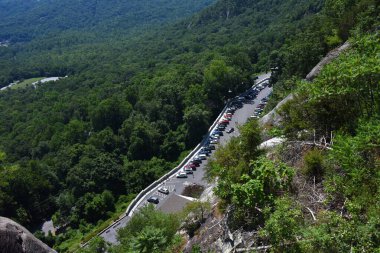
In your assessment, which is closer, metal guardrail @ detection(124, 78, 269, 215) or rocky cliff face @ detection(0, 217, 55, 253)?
rocky cliff face @ detection(0, 217, 55, 253)

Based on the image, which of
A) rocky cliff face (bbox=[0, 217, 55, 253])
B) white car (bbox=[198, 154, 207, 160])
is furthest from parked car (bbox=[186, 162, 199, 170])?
rocky cliff face (bbox=[0, 217, 55, 253])

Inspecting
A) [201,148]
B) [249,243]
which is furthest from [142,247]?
[201,148]

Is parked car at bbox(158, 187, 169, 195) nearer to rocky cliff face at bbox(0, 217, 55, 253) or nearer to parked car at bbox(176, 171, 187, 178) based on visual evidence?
parked car at bbox(176, 171, 187, 178)

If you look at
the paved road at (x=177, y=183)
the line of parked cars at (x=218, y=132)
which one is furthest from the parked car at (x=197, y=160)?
the paved road at (x=177, y=183)

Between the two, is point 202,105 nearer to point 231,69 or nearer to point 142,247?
point 231,69

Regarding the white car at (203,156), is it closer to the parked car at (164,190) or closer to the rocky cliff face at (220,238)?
the parked car at (164,190)

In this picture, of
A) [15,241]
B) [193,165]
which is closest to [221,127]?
[193,165]
